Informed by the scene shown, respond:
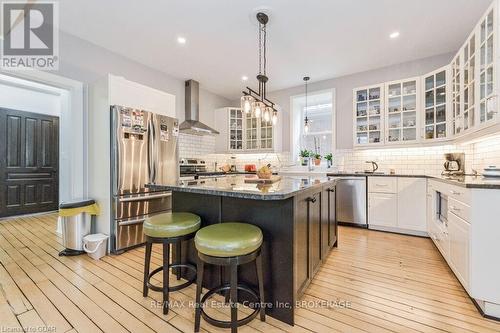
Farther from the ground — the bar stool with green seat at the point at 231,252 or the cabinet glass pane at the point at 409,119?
the cabinet glass pane at the point at 409,119

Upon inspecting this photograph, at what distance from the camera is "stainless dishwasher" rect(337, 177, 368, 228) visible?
3863mm

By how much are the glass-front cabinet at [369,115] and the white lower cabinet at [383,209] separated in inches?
37.8

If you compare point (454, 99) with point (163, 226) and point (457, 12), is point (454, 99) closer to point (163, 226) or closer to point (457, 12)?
point (457, 12)

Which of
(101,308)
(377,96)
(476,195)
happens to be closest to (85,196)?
(101,308)

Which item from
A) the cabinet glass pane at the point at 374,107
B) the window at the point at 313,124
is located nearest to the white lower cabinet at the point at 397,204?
the cabinet glass pane at the point at 374,107

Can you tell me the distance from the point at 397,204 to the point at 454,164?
3.35ft

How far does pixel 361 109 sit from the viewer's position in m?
4.20

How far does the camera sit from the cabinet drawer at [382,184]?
3.60m

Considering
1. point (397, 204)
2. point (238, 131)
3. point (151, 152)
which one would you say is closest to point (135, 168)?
point (151, 152)

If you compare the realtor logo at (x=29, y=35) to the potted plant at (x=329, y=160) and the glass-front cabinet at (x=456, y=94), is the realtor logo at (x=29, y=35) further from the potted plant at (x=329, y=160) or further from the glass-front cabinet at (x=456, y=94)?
the glass-front cabinet at (x=456, y=94)

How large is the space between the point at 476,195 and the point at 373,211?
7.25 ft

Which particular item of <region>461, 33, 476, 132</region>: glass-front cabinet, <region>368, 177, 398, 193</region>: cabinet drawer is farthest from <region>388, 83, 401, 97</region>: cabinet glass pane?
<region>368, 177, 398, 193</region>: cabinet drawer

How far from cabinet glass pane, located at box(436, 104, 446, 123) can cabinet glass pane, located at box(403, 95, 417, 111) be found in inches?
12.6

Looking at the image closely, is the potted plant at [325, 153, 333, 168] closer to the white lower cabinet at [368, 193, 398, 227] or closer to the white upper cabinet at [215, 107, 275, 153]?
the white lower cabinet at [368, 193, 398, 227]
